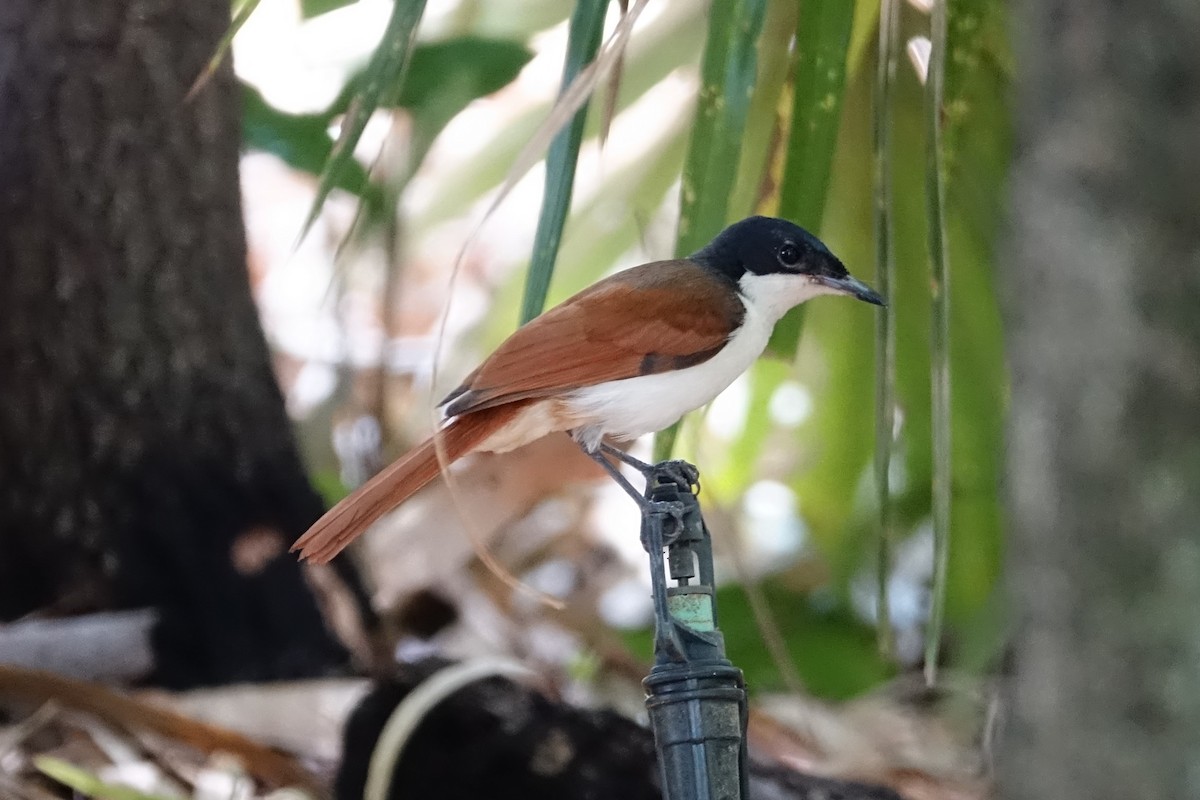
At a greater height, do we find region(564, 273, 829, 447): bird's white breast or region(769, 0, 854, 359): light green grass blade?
region(769, 0, 854, 359): light green grass blade

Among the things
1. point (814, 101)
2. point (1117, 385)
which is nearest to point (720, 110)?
point (814, 101)

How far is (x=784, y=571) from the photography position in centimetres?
247

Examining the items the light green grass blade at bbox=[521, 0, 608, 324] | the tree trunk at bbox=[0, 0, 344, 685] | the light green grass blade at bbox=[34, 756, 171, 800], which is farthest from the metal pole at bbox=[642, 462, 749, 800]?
the tree trunk at bbox=[0, 0, 344, 685]

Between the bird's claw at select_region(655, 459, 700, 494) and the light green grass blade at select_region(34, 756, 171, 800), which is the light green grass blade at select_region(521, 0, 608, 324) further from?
the light green grass blade at select_region(34, 756, 171, 800)

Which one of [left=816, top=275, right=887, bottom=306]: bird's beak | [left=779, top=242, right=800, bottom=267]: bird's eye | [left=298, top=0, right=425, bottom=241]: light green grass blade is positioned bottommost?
[left=816, top=275, right=887, bottom=306]: bird's beak

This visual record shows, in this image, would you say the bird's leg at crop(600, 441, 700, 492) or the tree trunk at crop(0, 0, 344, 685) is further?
the tree trunk at crop(0, 0, 344, 685)

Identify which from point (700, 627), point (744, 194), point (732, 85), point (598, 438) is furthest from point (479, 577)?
point (700, 627)

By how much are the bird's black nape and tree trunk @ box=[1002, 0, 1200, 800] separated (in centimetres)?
23

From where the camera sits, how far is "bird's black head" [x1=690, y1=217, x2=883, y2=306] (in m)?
1.15

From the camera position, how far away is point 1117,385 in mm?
901

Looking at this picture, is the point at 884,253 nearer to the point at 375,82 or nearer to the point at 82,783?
the point at 375,82

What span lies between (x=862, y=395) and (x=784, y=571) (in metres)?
0.46

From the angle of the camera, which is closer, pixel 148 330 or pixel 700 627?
pixel 700 627

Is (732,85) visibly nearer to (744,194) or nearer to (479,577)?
(744,194)
